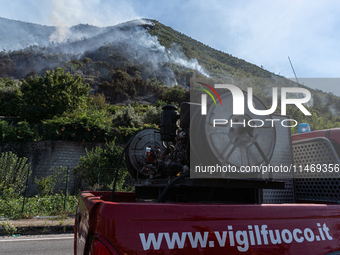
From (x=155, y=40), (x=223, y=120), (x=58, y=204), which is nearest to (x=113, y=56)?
(x=155, y=40)

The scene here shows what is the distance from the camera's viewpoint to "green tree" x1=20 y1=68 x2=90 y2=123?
2270cm

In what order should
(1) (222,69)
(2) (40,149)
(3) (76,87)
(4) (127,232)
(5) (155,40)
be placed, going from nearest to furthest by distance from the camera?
(4) (127,232) < (2) (40,149) < (3) (76,87) < (1) (222,69) < (5) (155,40)

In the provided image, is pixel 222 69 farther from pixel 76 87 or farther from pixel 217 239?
pixel 217 239

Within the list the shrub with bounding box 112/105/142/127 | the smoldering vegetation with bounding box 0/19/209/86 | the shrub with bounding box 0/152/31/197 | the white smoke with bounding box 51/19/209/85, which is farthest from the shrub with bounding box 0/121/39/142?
the white smoke with bounding box 51/19/209/85

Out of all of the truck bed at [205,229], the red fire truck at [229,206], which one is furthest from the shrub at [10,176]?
the truck bed at [205,229]

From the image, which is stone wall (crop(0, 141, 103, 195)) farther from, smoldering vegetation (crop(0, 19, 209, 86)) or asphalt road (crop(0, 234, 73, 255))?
smoldering vegetation (crop(0, 19, 209, 86))

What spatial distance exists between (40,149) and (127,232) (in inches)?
632

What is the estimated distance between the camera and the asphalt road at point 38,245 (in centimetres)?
556

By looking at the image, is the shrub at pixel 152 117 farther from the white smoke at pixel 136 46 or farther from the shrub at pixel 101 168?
the white smoke at pixel 136 46

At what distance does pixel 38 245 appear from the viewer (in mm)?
6207

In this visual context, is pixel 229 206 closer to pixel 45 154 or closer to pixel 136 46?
pixel 45 154

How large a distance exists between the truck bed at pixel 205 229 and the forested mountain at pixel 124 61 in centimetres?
3375

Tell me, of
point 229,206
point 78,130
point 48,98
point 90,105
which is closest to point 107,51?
point 90,105

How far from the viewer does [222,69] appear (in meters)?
101
